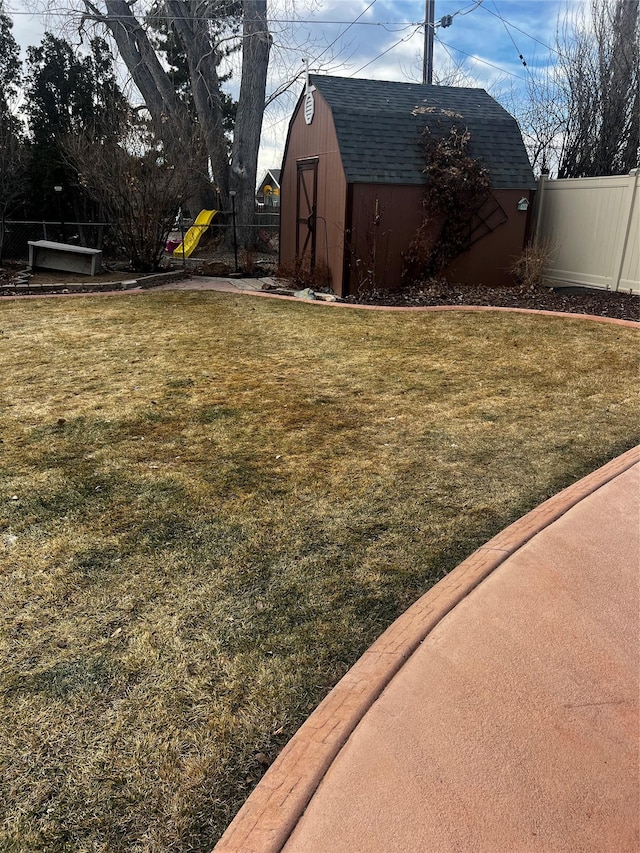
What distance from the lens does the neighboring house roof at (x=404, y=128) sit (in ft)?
32.1

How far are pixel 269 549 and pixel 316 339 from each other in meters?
4.63

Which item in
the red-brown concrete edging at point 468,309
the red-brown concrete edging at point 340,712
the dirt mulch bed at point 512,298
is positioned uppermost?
the dirt mulch bed at point 512,298

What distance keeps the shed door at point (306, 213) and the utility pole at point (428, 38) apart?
6.86 m

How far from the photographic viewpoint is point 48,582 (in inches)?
102

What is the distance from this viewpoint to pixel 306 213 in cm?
1180

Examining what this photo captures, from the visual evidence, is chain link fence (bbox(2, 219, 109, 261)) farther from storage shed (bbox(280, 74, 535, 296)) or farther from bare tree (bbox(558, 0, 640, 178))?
bare tree (bbox(558, 0, 640, 178))

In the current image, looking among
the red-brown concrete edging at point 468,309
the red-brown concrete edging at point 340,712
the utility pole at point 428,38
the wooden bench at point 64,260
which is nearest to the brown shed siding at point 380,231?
the red-brown concrete edging at point 468,309

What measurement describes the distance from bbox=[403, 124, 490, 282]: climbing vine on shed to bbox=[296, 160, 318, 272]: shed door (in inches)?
81.2

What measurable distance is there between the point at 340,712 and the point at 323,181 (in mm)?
10231

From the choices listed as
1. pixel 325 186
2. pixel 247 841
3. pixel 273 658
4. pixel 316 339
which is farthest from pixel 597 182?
pixel 247 841

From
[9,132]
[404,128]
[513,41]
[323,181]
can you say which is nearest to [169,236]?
[9,132]

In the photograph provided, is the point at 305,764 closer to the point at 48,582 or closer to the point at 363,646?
the point at 363,646

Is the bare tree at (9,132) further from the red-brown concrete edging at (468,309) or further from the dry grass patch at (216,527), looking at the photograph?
the dry grass patch at (216,527)

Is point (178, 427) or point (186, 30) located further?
point (186, 30)
